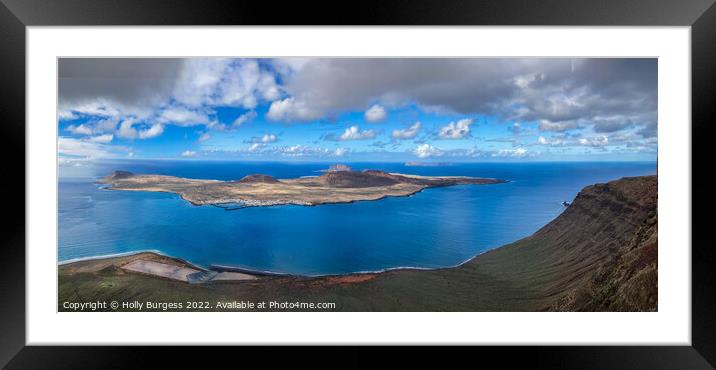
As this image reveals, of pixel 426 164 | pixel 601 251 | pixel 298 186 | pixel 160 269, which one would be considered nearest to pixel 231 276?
pixel 160 269

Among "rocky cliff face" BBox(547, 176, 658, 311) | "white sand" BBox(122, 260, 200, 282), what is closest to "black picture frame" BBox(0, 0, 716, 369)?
"rocky cliff face" BBox(547, 176, 658, 311)

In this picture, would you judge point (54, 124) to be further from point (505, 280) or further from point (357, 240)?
point (505, 280)

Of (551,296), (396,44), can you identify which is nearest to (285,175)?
(396,44)

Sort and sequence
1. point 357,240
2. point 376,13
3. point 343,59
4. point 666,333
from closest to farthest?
point 376,13 → point 666,333 → point 343,59 → point 357,240

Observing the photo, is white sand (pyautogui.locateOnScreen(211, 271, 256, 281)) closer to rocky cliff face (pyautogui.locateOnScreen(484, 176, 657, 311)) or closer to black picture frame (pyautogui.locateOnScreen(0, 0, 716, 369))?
black picture frame (pyautogui.locateOnScreen(0, 0, 716, 369))

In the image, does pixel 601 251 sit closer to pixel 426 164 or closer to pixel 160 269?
pixel 426 164

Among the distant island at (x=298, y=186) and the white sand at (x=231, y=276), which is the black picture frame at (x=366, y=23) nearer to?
the white sand at (x=231, y=276)

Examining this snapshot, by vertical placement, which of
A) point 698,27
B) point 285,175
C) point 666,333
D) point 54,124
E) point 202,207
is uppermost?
point 698,27
